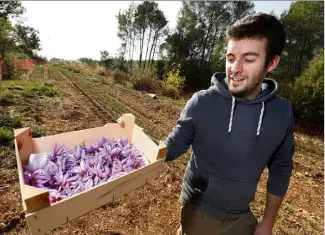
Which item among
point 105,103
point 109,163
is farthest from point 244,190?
point 105,103

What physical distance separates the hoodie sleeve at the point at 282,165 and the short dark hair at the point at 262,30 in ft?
1.46

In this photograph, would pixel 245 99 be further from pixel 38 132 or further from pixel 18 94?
pixel 18 94

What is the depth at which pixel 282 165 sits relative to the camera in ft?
5.64

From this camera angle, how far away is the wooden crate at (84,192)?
1.27 metres

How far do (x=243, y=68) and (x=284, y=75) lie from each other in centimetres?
2949

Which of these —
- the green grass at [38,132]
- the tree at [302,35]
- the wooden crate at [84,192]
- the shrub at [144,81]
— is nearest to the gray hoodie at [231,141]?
the wooden crate at [84,192]

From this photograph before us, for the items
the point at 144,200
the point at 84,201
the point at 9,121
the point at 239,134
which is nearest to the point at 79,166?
the point at 84,201

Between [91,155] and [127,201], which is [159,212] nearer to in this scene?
[127,201]

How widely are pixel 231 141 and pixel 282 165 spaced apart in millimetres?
450

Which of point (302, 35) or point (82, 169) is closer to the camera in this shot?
point (82, 169)

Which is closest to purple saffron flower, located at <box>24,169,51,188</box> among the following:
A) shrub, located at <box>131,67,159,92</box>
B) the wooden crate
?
the wooden crate

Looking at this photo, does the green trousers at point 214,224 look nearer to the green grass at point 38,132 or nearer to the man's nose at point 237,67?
the man's nose at point 237,67

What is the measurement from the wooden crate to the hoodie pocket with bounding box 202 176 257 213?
1.30 ft

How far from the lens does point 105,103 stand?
32.7 ft
